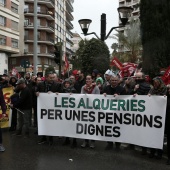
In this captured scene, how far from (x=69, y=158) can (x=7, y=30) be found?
47700 mm

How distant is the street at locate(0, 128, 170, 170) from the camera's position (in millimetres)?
6281

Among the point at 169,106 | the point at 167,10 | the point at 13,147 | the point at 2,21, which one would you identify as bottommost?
the point at 13,147

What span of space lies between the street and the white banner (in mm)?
335

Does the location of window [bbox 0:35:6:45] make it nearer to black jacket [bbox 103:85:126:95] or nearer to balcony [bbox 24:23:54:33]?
balcony [bbox 24:23:54:33]

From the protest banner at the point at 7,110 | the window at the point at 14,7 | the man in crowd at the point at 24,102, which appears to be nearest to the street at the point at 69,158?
the man in crowd at the point at 24,102

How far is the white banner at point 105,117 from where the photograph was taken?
273 inches

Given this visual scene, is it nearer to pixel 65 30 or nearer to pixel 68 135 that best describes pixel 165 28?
pixel 68 135

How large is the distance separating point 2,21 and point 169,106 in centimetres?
4708

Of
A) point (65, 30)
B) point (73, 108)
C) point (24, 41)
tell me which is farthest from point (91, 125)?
point (65, 30)

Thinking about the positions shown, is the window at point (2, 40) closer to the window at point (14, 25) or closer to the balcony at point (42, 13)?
the window at point (14, 25)

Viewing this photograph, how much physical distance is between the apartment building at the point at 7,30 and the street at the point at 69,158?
1664 inches

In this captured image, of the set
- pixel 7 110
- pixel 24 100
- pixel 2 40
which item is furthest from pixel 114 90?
pixel 2 40

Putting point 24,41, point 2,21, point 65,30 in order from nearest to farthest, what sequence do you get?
point 2,21, point 24,41, point 65,30

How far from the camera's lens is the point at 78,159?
6832mm
